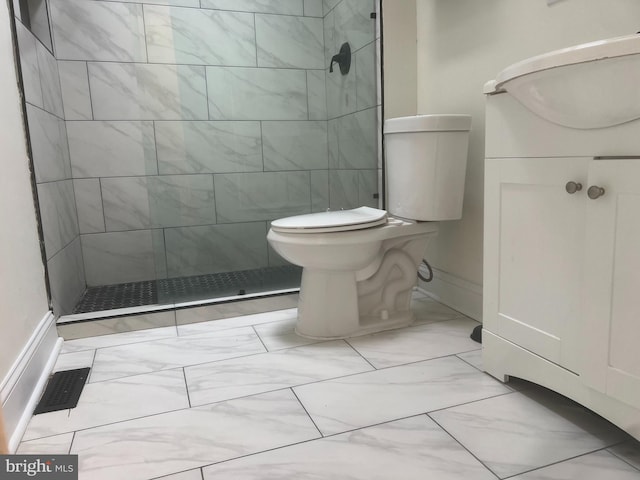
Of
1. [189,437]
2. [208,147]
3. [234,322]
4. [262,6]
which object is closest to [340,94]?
[262,6]

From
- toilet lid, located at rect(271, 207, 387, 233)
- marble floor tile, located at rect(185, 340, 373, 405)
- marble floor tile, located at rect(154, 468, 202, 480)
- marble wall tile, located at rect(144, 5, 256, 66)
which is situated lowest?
marble floor tile, located at rect(154, 468, 202, 480)

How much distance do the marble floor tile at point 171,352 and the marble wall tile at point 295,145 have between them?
41.7 inches

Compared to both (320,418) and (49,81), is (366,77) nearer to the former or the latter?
(49,81)

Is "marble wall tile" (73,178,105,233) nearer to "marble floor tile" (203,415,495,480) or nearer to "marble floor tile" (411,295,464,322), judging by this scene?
"marble floor tile" (411,295,464,322)

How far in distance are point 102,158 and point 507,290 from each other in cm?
218

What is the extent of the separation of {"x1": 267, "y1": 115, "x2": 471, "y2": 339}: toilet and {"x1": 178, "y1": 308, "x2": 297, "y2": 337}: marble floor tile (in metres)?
0.22

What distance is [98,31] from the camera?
246cm

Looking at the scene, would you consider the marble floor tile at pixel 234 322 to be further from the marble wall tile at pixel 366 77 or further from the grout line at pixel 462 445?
the marble wall tile at pixel 366 77

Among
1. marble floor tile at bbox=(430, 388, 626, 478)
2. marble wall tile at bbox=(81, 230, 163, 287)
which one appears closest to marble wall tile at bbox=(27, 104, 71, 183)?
marble wall tile at bbox=(81, 230, 163, 287)

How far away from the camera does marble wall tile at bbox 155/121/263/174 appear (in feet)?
7.72

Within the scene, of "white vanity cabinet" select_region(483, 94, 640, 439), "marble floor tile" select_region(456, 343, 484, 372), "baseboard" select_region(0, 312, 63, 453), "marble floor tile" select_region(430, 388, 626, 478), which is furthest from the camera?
"marble floor tile" select_region(456, 343, 484, 372)

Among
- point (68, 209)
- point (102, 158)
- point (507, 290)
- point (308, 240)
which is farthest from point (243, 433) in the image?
point (102, 158)

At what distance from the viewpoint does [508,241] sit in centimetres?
130

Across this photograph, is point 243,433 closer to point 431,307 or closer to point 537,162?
point 537,162
